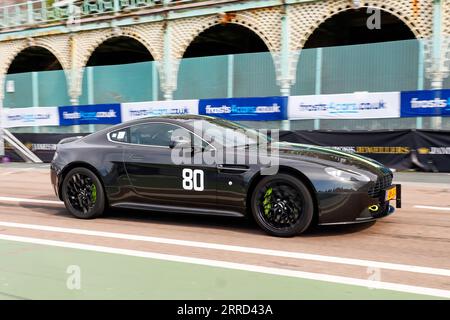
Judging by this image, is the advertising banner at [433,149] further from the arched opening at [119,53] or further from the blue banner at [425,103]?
the arched opening at [119,53]

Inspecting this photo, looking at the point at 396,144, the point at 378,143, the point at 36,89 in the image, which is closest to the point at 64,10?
the point at 36,89

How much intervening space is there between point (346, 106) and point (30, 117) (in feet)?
38.8

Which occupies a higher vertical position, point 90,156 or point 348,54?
point 348,54

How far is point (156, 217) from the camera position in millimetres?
7125

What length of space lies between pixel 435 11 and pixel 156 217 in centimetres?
1027

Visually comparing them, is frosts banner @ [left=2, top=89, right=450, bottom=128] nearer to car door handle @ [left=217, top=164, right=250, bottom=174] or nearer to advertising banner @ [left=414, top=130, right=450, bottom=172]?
advertising banner @ [left=414, top=130, right=450, bottom=172]

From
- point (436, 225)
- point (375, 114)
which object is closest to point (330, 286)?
point (436, 225)

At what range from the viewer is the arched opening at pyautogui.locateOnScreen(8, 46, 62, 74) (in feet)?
77.9

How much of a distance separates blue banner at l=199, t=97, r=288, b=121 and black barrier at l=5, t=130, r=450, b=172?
1533 millimetres

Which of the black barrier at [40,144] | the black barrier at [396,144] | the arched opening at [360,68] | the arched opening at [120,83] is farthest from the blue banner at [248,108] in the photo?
the black barrier at [40,144]

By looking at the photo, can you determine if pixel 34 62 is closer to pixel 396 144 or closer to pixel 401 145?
pixel 396 144

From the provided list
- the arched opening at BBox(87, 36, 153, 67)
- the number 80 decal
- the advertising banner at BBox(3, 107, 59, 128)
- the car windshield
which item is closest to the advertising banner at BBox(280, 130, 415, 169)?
the car windshield

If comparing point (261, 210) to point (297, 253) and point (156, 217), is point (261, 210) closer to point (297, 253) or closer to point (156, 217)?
point (297, 253)

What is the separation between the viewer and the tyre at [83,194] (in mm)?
6906
